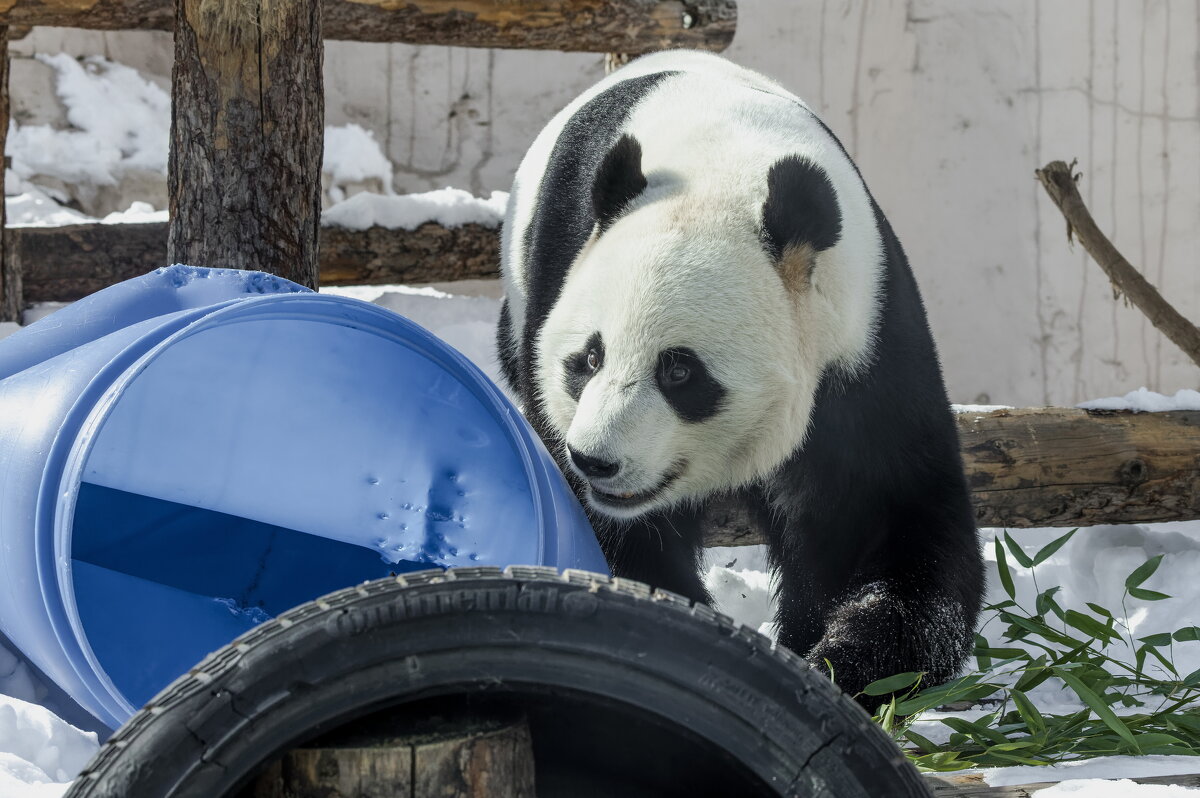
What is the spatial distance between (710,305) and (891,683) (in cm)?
63

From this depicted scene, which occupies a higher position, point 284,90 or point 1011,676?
point 284,90

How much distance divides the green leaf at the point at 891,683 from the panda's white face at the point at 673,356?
0.40 metres

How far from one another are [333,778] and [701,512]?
1472mm

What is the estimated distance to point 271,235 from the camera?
2574 mm

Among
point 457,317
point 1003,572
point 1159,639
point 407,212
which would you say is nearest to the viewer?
point 1159,639

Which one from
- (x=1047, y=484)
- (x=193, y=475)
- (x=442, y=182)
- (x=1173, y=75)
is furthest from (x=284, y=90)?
(x=1173, y=75)

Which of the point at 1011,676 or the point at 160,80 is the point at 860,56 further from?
the point at 1011,676

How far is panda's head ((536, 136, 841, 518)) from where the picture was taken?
1.83 meters

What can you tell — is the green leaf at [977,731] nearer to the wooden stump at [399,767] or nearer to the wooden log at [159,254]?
the wooden stump at [399,767]

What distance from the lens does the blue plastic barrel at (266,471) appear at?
6.46 ft

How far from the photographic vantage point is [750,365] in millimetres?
1876

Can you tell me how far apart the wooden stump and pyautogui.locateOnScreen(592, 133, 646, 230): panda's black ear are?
1.12 metres

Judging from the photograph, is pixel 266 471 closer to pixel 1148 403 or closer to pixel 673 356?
pixel 673 356

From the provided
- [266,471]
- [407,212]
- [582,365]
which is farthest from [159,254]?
[582,365]
